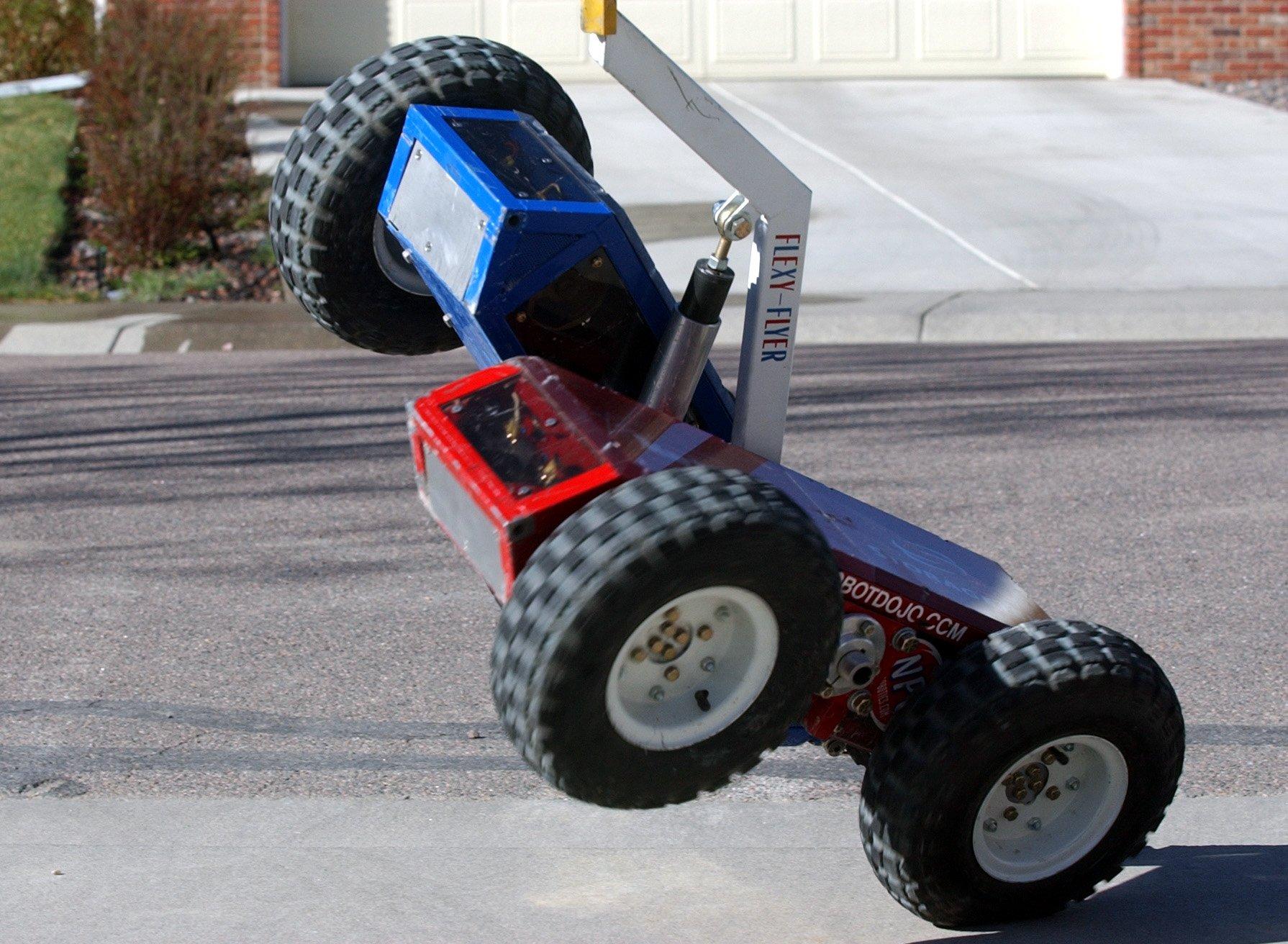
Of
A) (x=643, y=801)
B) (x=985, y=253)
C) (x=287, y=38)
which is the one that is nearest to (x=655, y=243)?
(x=985, y=253)

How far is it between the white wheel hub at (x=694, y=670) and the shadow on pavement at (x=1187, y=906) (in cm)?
74

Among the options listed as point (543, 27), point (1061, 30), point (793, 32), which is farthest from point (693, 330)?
point (1061, 30)

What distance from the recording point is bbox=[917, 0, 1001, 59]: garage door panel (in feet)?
55.8

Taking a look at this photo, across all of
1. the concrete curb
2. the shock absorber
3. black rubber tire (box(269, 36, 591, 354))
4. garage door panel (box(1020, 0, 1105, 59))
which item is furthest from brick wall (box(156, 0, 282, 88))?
the shock absorber

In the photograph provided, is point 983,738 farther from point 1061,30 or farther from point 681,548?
point 1061,30

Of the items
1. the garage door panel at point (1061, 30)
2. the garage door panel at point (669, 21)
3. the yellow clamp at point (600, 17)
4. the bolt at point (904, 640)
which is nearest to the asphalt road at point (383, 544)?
the bolt at point (904, 640)

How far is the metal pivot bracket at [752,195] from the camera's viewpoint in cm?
278

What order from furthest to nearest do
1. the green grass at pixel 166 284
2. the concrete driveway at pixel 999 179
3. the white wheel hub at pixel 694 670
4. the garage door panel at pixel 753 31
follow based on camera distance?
the garage door panel at pixel 753 31, the green grass at pixel 166 284, the concrete driveway at pixel 999 179, the white wheel hub at pixel 694 670

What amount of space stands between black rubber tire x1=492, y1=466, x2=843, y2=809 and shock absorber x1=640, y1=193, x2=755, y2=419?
453mm

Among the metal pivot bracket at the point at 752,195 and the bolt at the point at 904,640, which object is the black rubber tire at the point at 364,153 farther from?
the bolt at the point at 904,640

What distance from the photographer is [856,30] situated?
55.8 feet

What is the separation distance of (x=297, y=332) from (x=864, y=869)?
286 inches

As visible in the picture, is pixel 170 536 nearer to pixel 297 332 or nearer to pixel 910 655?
pixel 910 655

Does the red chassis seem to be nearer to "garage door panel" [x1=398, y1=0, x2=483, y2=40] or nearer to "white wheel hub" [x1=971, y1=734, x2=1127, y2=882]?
"white wheel hub" [x1=971, y1=734, x2=1127, y2=882]
